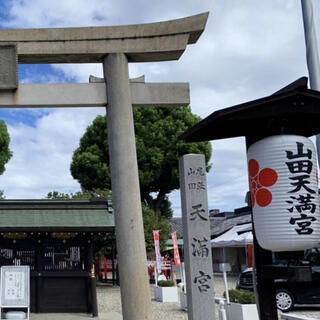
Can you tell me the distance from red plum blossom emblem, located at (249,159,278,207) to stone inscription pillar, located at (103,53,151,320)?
2.66 metres

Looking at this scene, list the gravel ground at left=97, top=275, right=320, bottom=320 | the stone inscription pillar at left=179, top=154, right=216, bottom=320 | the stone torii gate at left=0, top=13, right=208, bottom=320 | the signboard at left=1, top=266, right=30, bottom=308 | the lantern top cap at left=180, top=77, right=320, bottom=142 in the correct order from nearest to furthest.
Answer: the lantern top cap at left=180, top=77, right=320, bottom=142, the stone inscription pillar at left=179, top=154, right=216, bottom=320, the stone torii gate at left=0, top=13, right=208, bottom=320, the signboard at left=1, top=266, right=30, bottom=308, the gravel ground at left=97, top=275, right=320, bottom=320

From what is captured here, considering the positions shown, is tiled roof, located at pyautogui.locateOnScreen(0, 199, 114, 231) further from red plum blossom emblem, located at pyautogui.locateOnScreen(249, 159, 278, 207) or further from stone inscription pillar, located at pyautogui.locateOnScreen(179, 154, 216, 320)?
red plum blossom emblem, located at pyautogui.locateOnScreen(249, 159, 278, 207)

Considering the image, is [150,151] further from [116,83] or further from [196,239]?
[196,239]

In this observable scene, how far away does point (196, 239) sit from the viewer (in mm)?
6789

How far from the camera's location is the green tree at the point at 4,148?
108ft

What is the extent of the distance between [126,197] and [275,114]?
126 inches

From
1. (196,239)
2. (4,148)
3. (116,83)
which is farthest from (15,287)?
(4,148)

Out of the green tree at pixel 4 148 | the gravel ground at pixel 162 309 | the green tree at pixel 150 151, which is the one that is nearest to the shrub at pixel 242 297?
the gravel ground at pixel 162 309

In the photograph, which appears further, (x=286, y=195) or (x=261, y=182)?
(x=261, y=182)

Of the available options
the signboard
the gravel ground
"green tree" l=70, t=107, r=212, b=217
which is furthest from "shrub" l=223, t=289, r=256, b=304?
"green tree" l=70, t=107, r=212, b=217

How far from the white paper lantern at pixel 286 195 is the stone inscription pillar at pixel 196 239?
1.53m

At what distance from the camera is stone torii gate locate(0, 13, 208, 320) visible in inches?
303

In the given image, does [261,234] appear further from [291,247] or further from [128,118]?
[128,118]

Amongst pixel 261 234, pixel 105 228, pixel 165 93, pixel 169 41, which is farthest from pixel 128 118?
pixel 105 228
